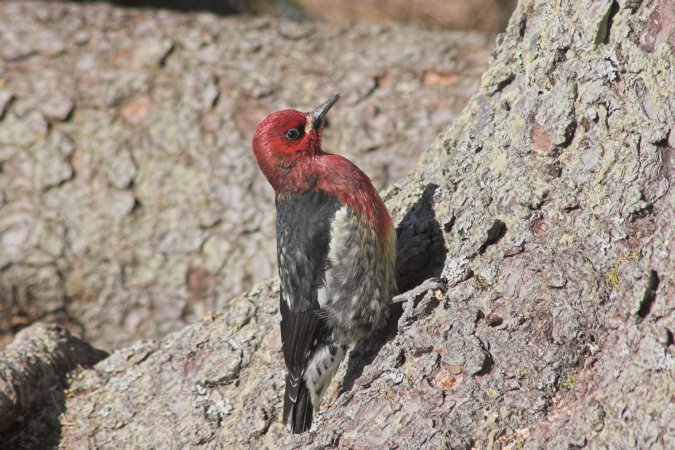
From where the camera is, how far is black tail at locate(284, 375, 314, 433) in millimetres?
3350

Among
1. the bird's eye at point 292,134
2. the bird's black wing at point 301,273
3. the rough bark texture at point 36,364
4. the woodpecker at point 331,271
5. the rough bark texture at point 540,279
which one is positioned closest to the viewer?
the rough bark texture at point 540,279

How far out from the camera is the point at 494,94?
12.0ft

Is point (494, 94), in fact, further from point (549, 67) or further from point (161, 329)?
point (161, 329)

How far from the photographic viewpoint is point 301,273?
3844 mm

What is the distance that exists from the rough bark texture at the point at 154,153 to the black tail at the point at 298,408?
2270 mm

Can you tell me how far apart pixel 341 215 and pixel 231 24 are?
3.16 metres

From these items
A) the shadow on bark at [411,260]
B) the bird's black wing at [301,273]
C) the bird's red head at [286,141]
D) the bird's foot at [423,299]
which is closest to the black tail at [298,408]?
the bird's black wing at [301,273]

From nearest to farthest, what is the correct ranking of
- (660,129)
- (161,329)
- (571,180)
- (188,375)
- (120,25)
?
(660,129) → (571,180) → (188,375) → (161,329) → (120,25)

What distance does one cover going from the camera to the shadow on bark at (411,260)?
356cm

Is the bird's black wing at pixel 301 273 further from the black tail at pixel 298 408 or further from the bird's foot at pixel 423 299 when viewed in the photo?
the bird's foot at pixel 423 299

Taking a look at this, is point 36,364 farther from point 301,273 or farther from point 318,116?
point 318,116

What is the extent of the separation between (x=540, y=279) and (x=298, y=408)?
1.19m

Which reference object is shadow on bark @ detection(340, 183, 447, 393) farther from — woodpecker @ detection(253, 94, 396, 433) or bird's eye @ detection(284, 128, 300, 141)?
bird's eye @ detection(284, 128, 300, 141)

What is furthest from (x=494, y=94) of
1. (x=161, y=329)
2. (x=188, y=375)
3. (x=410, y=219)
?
(x=161, y=329)
